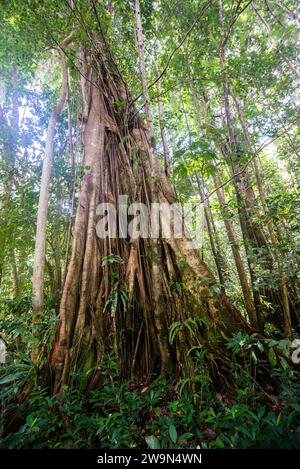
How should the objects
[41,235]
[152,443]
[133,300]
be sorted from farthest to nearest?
[41,235]
[133,300]
[152,443]

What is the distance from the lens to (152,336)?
2209 millimetres

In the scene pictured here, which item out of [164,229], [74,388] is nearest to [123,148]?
[164,229]

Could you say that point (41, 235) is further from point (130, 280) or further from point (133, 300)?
point (133, 300)

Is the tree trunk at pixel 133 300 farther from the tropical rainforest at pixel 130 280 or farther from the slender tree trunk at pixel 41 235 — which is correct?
the slender tree trunk at pixel 41 235

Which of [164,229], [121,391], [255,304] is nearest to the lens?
[121,391]

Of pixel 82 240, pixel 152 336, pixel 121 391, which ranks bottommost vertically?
pixel 121 391

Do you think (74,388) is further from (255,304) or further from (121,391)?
(255,304)

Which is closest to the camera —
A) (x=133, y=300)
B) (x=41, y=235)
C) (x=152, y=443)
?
(x=152, y=443)

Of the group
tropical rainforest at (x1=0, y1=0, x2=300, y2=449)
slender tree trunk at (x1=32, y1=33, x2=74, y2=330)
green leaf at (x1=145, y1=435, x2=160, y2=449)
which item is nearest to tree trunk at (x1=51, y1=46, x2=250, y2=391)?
tropical rainforest at (x1=0, y1=0, x2=300, y2=449)

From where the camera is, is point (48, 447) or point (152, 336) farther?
point (152, 336)

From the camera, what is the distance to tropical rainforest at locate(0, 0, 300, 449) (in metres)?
1.43

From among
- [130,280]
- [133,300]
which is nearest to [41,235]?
[130,280]

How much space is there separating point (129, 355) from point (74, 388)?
0.56 m

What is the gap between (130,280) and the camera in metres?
2.44
